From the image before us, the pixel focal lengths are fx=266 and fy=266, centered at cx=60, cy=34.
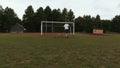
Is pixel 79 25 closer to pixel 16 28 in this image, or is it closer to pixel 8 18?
pixel 16 28

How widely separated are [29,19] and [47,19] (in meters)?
5.63

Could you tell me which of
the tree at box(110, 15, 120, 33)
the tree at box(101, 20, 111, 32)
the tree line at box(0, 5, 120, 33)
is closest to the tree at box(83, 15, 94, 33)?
the tree line at box(0, 5, 120, 33)

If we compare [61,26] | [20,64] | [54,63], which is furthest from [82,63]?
[61,26]

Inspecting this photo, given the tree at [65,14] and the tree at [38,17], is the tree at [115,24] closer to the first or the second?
the tree at [65,14]

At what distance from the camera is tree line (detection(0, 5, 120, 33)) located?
77.4m

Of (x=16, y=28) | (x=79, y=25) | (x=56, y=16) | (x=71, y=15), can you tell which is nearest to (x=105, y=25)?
(x=79, y=25)

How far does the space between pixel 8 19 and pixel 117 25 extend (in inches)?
1352

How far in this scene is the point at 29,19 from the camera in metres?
78.8

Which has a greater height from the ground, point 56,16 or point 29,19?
point 56,16

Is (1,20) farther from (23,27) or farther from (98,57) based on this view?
(98,57)

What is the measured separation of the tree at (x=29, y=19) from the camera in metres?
76.8

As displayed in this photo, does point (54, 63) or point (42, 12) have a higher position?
point (42, 12)

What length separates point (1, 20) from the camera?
77.4 metres

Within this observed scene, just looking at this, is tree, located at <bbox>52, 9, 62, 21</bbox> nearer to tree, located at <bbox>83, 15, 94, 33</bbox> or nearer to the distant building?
tree, located at <bbox>83, 15, 94, 33</bbox>
